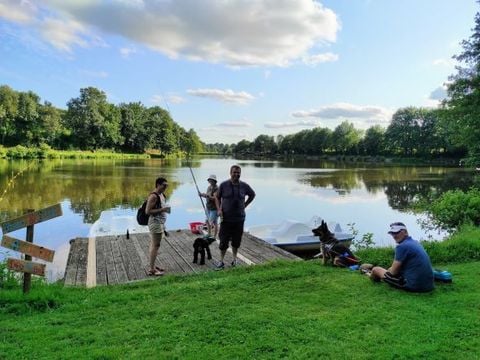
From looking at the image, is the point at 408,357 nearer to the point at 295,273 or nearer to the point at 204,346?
the point at 204,346

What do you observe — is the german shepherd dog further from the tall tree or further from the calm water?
the tall tree

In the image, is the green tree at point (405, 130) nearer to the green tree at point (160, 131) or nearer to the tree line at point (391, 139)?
the tree line at point (391, 139)

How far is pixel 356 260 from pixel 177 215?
1352cm

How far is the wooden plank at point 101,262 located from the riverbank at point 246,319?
871mm

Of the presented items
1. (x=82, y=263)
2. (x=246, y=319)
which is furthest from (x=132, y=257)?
(x=246, y=319)

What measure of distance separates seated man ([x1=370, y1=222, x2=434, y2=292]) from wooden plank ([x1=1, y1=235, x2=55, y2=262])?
549cm

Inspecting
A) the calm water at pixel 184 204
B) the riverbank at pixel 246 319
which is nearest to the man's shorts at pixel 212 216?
the riverbank at pixel 246 319

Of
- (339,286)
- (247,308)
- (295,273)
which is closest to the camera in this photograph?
(247,308)

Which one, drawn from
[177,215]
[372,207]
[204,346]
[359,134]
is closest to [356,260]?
[204,346]

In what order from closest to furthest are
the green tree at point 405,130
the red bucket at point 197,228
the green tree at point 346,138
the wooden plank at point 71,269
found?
1. the wooden plank at point 71,269
2. the red bucket at point 197,228
3. the green tree at point 405,130
4. the green tree at point 346,138

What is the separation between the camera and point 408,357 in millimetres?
4125

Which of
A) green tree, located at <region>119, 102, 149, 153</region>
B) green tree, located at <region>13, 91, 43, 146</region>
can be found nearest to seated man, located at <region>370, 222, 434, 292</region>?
green tree, located at <region>13, 91, 43, 146</region>

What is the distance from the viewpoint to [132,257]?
9.23 metres

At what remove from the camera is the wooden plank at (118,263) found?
7.66 metres
